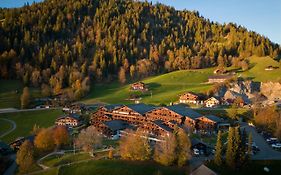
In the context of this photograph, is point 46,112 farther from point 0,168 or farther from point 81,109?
point 0,168

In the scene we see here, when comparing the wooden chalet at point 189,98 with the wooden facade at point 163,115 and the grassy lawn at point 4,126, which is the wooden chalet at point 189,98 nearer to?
Result: the wooden facade at point 163,115

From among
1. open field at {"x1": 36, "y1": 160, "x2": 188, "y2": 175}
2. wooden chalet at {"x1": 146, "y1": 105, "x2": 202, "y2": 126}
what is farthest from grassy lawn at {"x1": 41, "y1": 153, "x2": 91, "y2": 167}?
wooden chalet at {"x1": 146, "y1": 105, "x2": 202, "y2": 126}

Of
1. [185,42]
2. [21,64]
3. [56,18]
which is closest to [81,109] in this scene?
[21,64]

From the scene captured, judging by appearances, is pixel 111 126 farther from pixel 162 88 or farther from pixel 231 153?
pixel 162 88

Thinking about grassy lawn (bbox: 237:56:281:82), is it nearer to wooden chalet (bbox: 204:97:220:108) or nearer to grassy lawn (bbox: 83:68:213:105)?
grassy lawn (bbox: 83:68:213:105)

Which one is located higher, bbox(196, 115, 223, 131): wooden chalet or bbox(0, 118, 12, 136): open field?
bbox(196, 115, 223, 131): wooden chalet
